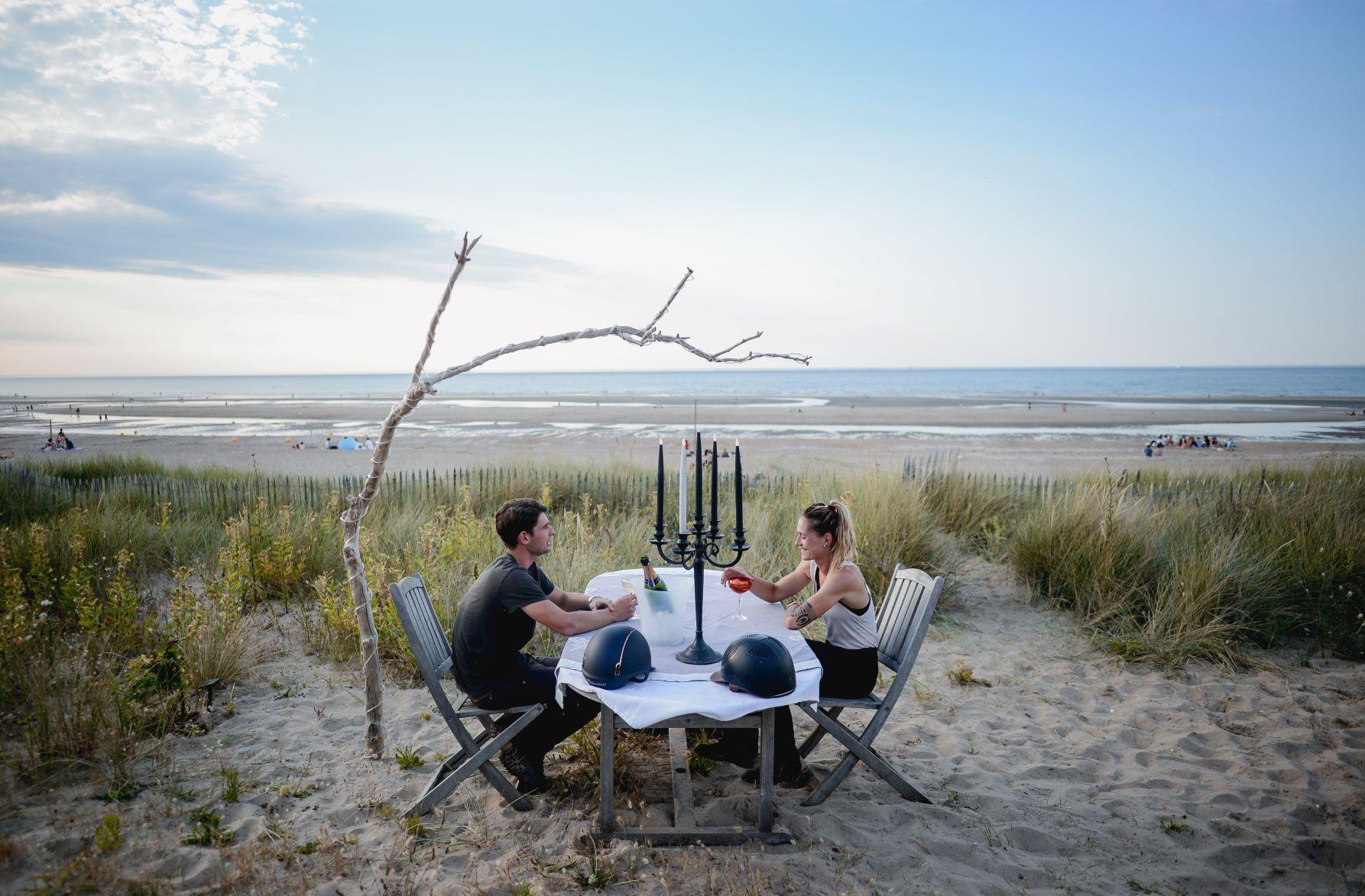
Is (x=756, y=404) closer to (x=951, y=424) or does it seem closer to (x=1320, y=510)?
(x=951, y=424)

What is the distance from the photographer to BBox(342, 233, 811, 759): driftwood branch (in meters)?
3.49

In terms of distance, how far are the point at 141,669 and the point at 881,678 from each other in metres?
4.82

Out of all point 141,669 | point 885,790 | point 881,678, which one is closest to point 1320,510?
point 881,678

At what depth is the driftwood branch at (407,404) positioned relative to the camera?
3492mm

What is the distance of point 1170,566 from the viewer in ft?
20.6

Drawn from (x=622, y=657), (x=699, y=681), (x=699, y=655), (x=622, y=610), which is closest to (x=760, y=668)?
(x=699, y=681)

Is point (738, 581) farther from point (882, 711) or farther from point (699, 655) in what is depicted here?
point (882, 711)

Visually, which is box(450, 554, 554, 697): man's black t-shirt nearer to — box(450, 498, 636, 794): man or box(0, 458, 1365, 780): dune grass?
box(450, 498, 636, 794): man

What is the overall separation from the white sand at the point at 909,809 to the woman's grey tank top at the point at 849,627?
2.72 feet

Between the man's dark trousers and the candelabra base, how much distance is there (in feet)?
2.31

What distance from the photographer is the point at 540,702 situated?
3520 mm

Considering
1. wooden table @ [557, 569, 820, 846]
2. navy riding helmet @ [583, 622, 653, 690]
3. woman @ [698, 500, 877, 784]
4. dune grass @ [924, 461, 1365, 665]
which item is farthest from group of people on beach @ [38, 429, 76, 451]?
dune grass @ [924, 461, 1365, 665]

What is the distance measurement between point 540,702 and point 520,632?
1.20 feet

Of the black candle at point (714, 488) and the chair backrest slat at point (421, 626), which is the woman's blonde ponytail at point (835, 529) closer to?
the black candle at point (714, 488)
